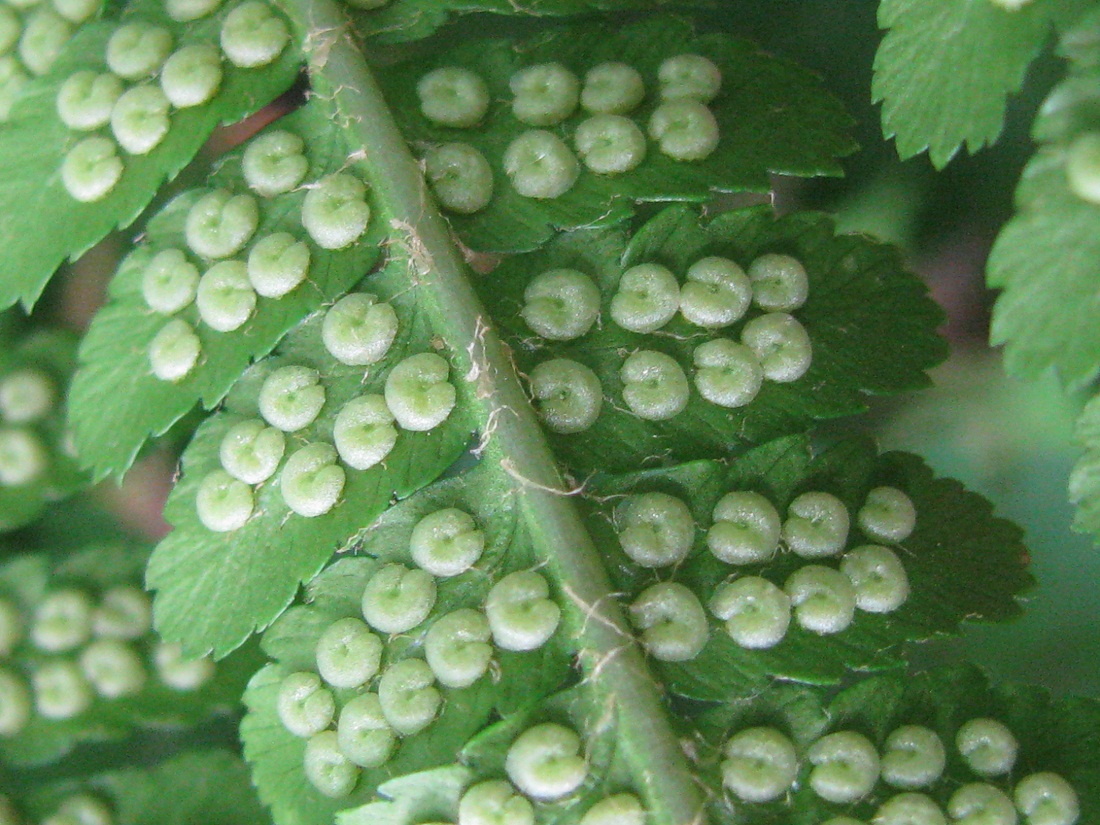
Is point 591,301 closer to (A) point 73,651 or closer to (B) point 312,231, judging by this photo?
(B) point 312,231

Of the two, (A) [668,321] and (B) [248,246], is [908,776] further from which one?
(B) [248,246]

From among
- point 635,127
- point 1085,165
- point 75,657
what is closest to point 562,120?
point 635,127

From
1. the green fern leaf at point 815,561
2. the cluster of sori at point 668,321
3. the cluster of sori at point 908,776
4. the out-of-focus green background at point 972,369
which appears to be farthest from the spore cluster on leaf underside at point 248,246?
the cluster of sori at point 908,776

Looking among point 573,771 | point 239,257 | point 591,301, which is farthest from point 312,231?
point 573,771

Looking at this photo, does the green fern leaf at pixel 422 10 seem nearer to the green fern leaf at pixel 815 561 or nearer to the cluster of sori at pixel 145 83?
the cluster of sori at pixel 145 83

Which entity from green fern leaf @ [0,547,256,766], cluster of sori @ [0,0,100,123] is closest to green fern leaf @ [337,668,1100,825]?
green fern leaf @ [0,547,256,766]
